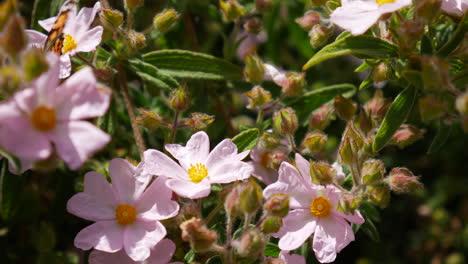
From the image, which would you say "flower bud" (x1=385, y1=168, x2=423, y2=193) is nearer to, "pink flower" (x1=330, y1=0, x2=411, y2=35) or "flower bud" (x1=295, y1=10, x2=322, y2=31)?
"pink flower" (x1=330, y1=0, x2=411, y2=35)

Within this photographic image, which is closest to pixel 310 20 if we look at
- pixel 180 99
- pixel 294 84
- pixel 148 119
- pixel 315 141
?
pixel 294 84

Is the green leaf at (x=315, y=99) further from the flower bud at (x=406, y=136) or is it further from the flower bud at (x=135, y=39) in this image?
the flower bud at (x=135, y=39)

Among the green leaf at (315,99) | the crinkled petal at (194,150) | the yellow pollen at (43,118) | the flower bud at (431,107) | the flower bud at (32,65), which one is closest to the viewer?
the flower bud at (32,65)

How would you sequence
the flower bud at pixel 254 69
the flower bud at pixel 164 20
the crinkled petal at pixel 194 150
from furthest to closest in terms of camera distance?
the flower bud at pixel 254 69 < the flower bud at pixel 164 20 < the crinkled petal at pixel 194 150

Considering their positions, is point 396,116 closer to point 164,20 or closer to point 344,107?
point 344,107

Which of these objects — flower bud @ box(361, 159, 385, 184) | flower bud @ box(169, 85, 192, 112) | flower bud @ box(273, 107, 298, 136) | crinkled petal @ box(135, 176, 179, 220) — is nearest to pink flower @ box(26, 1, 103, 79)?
flower bud @ box(169, 85, 192, 112)

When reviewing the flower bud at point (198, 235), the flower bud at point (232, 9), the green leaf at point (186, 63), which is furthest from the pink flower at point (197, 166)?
the flower bud at point (232, 9)

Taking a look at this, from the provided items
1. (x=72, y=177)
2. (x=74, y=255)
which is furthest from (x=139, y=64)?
(x=74, y=255)

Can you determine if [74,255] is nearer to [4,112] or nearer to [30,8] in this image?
[30,8]
